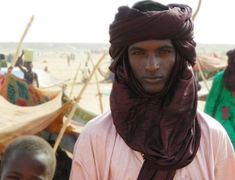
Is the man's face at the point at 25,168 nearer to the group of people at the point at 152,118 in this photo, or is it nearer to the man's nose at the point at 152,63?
the group of people at the point at 152,118

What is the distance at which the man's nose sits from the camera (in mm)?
1894

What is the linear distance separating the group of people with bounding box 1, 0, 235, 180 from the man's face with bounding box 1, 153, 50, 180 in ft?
1.17

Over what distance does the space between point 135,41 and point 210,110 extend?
2185mm

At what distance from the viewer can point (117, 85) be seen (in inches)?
76.4

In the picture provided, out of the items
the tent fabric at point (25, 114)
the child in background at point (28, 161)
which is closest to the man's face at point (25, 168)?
the child in background at point (28, 161)

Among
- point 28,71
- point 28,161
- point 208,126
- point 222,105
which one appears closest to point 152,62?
point 208,126

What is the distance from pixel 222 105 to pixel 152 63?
Answer: 7.03 feet

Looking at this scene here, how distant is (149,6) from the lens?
1970 millimetres

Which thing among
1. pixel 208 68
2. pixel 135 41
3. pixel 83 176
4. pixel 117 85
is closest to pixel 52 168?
pixel 83 176

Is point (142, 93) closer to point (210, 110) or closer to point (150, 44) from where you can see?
point (150, 44)

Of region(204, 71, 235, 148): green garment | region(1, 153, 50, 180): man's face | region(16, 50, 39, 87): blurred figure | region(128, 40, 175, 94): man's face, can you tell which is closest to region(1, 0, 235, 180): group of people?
A: region(128, 40, 175, 94): man's face

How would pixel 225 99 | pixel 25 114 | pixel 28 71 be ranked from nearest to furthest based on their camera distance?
pixel 225 99 → pixel 25 114 → pixel 28 71

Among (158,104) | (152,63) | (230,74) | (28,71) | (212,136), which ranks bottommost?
(28,71)

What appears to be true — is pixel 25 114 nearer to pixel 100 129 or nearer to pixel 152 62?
pixel 100 129
